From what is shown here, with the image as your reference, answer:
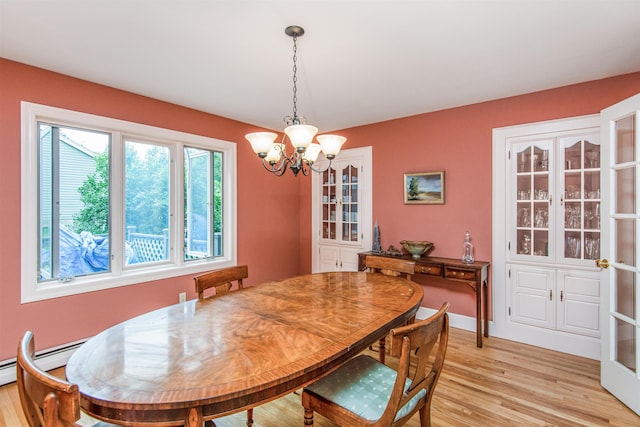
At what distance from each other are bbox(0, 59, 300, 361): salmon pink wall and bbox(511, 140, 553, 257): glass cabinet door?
3.13 m

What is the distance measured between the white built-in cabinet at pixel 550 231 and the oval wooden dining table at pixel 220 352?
1821 mm

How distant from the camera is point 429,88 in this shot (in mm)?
2941

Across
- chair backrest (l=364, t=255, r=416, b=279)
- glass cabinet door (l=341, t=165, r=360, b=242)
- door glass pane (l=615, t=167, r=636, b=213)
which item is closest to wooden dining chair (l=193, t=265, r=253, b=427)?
chair backrest (l=364, t=255, r=416, b=279)

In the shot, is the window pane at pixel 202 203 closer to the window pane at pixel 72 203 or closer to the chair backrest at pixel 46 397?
the window pane at pixel 72 203

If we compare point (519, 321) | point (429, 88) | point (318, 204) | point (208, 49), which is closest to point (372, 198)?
point (318, 204)

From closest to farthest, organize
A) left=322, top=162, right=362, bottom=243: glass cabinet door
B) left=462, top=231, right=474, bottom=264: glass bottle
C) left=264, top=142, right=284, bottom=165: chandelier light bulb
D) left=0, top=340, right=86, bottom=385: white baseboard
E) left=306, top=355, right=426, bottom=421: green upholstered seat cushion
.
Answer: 1. left=306, top=355, right=426, bottom=421: green upholstered seat cushion
2. left=264, top=142, right=284, bottom=165: chandelier light bulb
3. left=0, top=340, right=86, bottom=385: white baseboard
4. left=462, top=231, right=474, bottom=264: glass bottle
5. left=322, top=162, right=362, bottom=243: glass cabinet door

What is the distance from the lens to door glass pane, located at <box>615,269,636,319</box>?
6.78 feet

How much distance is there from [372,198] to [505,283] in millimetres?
1825

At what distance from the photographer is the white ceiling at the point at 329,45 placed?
1.78 m

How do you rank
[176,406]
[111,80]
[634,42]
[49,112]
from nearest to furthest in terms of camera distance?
[176,406], [634,42], [49,112], [111,80]

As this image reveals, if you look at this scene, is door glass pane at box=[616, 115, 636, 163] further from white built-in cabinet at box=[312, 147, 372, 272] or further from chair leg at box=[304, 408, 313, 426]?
chair leg at box=[304, 408, 313, 426]

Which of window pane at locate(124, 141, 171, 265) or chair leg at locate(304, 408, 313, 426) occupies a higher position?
window pane at locate(124, 141, 171, 265)

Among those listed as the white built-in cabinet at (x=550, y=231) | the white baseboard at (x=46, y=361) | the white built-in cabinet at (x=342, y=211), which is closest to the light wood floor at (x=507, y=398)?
the white baseboard at (x=46, y=361)

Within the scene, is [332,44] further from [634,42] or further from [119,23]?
[634,42]
